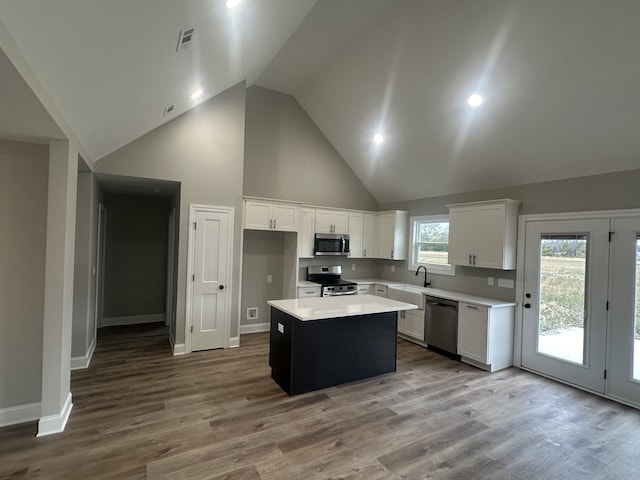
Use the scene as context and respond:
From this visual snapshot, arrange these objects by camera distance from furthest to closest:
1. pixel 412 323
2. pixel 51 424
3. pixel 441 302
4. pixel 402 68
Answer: pixel 412 323, pixel 441 302, pixel 402 68, pixel 51 424

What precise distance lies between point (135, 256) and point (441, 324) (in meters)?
5.62

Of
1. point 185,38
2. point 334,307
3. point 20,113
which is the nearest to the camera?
point 20,113

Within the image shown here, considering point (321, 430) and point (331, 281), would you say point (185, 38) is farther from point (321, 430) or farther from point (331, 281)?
point (331, 281)

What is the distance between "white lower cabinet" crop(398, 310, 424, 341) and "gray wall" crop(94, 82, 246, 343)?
2.87 m

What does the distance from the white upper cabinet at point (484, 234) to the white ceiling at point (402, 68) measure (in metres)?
0.49

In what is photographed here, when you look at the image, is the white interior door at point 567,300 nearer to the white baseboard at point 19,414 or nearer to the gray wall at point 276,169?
the gray wall at point 276,169

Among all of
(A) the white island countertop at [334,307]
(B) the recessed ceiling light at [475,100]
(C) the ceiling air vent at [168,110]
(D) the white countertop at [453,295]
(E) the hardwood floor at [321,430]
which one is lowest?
(E) the hardwood floor at [321,430]

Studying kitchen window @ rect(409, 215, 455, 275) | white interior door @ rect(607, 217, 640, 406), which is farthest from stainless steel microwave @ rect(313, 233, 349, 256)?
white interior door @ rect(607, 217, 640, 406)

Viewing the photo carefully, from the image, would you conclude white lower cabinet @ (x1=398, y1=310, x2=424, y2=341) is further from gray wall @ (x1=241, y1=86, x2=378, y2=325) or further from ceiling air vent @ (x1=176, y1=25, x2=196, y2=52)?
ceiling air vent @ (x1=176, y1=25, x2=196, y2=52)

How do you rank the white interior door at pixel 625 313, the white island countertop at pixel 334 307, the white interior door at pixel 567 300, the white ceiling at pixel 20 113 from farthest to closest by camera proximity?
1. the white interior door at pixel 567 300
2. the white interior door at pixel 625 313
3. the white island countertop at pixel 334 307
4. the white ceiling at pixel 20 113

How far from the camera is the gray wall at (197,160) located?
164 inches

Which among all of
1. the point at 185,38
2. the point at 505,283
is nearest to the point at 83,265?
the point at 185,38

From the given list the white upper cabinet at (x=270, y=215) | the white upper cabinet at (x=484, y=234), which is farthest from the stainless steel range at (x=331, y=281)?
the white upper cabinet at (x=484, y=234)

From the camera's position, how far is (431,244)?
233 inches
